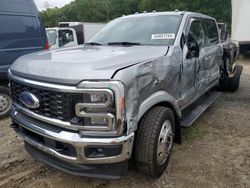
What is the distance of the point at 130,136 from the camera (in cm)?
236

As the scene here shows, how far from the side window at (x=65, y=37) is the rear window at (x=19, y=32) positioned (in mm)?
6650

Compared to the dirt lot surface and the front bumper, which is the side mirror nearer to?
the dirt lot surface

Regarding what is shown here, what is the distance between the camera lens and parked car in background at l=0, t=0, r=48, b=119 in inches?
190

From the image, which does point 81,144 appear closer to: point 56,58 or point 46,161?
point 46,161

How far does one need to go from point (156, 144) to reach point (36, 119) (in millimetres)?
1254

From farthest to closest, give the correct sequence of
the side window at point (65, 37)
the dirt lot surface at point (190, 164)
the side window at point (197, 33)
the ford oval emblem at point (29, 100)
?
the side window at point (65, 37)
the side window at point (197, 33)
the dirt lot surface at point (190, 164)
the ford oval emblem at point (29, 100)

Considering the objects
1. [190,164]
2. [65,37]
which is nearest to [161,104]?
[190,164]

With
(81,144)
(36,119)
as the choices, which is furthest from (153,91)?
(36,119)

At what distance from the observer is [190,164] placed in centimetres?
328

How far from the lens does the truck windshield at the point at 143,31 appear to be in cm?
358

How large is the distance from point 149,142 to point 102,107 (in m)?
0.71

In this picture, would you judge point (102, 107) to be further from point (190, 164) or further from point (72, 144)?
point (190, 164)

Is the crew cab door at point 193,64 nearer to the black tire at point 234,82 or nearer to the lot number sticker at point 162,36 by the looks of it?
the lot number sticker at point 162,36

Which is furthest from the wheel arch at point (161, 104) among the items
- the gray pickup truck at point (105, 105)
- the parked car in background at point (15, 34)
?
the parked car in background at point (15, 34)
